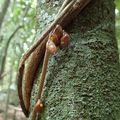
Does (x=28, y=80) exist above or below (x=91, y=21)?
below

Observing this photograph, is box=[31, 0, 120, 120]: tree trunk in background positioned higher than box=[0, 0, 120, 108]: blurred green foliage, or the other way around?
box=[0, 0, 120, 108]: blurred green foliage

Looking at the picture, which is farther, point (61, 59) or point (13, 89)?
point (13, 89)

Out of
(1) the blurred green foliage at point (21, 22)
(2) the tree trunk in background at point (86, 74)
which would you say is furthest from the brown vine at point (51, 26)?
(1) the blurred green foliage at point (21, 22)

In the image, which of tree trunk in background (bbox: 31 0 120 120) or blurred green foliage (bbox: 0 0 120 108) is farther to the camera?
blurred green foliage (bbox: 0 0 120 108)

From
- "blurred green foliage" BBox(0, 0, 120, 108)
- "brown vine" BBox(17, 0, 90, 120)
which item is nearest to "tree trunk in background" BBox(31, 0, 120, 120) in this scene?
"brown vine" BBox(17, 0, 90, 120)

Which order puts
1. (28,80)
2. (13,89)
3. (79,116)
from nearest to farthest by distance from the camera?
(79,116) < (28,80) < (13,89)

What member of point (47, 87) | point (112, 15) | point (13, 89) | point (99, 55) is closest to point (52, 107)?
point (47, 87)

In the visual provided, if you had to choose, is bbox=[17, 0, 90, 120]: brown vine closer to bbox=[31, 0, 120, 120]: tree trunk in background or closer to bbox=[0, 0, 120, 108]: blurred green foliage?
bbox=[31, 0, 120, 120]: tree trunk in background

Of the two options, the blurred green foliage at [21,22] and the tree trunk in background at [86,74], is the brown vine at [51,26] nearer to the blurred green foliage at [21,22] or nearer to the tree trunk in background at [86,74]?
the tree trunk in background at [86,74]

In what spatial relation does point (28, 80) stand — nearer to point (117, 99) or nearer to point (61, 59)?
point (61, 59)
